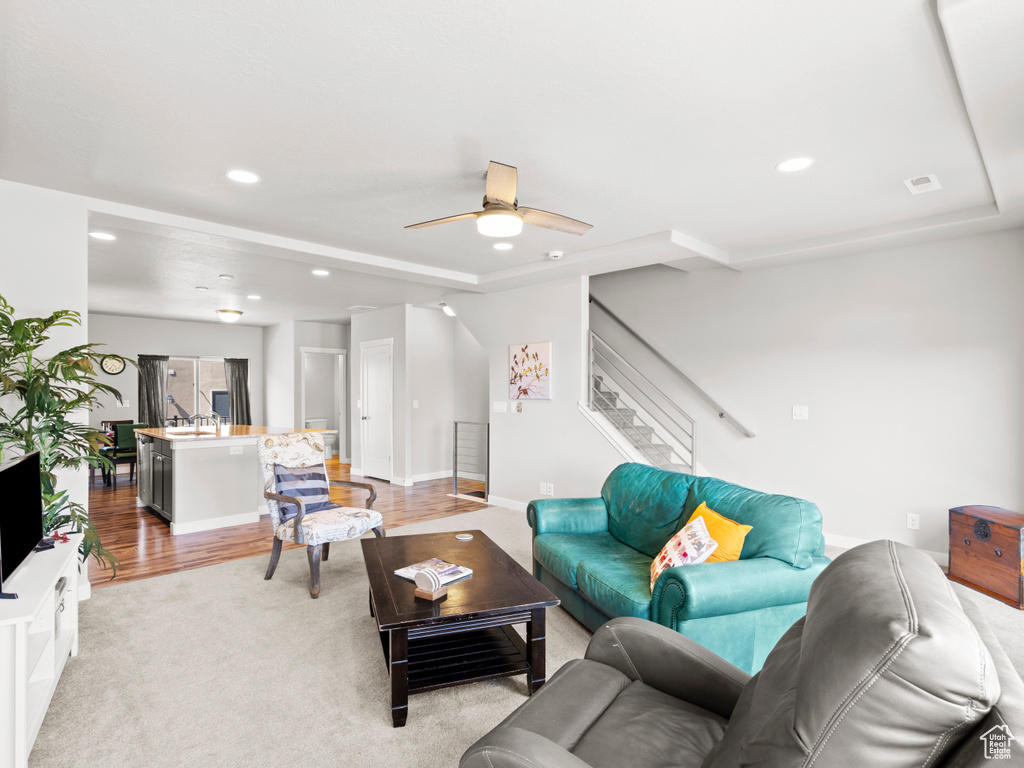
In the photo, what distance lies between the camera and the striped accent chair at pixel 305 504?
358 cm

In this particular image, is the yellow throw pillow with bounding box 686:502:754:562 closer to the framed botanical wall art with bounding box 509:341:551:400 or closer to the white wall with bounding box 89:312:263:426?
the framed botanical wall art with bounding box 509:341:551:400

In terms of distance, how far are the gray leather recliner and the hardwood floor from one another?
147 inches

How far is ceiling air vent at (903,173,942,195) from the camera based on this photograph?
313 cm

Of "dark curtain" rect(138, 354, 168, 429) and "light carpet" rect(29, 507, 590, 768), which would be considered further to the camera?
"dark curtain" rect(138, 354, 168, 429)

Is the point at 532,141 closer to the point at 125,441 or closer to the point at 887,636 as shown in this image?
the point at 887,636

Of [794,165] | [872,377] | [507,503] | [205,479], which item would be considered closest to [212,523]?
[205,479]

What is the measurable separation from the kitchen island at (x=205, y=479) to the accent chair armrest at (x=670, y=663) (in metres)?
4.26

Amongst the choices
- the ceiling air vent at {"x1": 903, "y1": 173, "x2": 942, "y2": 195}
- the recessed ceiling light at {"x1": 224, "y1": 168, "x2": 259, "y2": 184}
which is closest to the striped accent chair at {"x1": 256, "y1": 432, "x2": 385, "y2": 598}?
the recessed ceiling light at {"x1": 224, "y1": 168, "x2": 259, "y2": 184}

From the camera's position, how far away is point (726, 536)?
8.39 feet

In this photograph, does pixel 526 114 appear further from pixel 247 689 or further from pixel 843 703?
pixel 247 689

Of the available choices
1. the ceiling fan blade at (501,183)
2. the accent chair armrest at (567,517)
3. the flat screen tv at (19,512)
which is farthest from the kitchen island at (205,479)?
the ceiling fan blade at (501,183)

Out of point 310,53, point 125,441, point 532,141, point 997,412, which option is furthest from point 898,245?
point 125,441

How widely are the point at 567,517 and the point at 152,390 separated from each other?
333 inches

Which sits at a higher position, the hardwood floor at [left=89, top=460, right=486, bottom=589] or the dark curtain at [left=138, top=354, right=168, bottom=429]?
the dark curtain at [left=138, top=354, right=168, bottom=429]
